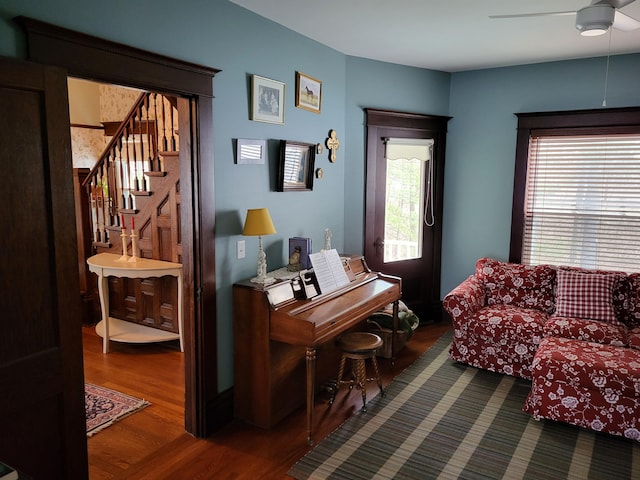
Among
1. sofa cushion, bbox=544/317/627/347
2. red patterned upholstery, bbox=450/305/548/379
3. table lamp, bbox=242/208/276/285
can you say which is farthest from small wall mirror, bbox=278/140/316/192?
sofa cushion, bbox=544/317/627/347

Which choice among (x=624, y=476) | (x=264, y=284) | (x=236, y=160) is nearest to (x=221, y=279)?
(x=264, y=284)

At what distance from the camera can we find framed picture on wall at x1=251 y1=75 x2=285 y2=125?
10.5ft

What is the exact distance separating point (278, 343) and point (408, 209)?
2.41 metres

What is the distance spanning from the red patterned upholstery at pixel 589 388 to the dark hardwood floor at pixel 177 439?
116 centimetres

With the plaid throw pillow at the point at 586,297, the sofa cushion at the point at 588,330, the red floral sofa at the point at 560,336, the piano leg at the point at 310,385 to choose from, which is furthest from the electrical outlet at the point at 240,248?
the plaid throw pillow at the point at 586,297

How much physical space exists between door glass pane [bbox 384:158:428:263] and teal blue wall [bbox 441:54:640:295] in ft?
1.26

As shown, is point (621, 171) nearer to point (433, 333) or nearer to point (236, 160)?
point (433, 333)

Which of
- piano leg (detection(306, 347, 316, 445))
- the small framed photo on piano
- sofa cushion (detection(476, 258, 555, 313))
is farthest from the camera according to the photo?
sofa cushion (detection(476, 258, 555, 313))

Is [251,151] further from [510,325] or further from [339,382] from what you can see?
[510,325]

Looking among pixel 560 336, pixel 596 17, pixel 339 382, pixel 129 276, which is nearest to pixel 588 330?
pixel 560 336

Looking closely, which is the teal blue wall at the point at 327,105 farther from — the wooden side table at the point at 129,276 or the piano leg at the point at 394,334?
the wooden side table at the point at 129,276

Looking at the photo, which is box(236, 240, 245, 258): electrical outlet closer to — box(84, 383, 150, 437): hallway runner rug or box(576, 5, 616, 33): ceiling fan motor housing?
box(84, 383, 150, 437): hallway runner rug

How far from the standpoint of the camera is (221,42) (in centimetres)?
294

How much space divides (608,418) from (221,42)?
3331mm
